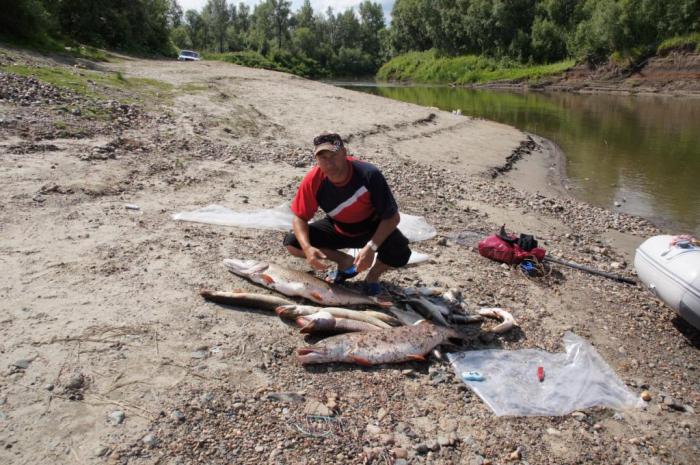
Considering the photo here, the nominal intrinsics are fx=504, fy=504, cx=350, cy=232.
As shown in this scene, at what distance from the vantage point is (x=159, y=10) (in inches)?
1751

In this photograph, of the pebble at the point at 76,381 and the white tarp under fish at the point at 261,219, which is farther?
the white tarp under fish at the point at 261,219

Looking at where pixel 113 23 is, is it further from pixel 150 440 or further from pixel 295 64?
pixel 295 64

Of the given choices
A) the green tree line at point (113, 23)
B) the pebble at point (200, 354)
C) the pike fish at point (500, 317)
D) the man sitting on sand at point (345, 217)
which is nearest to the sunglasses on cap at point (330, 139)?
the man sitting on sand at point (345, 217)

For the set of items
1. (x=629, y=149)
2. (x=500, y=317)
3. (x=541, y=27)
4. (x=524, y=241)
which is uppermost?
(x=541, y=27)

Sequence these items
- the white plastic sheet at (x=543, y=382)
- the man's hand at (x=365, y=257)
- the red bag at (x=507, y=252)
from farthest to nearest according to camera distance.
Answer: the red bag at (x=507, y=252) → the man's hand at (x=365, y=257) → the white plastic sheet at (x=543, y=382)

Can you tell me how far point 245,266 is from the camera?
551cm

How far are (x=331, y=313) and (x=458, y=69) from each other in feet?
233

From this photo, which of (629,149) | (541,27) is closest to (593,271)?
(629,149)

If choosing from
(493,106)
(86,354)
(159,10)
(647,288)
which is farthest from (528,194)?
(159,10)

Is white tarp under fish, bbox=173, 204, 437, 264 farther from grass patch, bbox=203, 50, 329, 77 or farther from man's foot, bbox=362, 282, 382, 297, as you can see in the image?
grass patch, bbox=203, 50, 329, 77

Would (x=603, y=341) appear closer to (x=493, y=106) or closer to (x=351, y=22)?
(x=493, y=106)

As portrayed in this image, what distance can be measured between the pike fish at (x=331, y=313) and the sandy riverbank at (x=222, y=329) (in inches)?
5.7

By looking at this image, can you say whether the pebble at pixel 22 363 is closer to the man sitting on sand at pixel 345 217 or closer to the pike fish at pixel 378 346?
the pike fish at pixel 378 346

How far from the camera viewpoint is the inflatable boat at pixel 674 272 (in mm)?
5355
